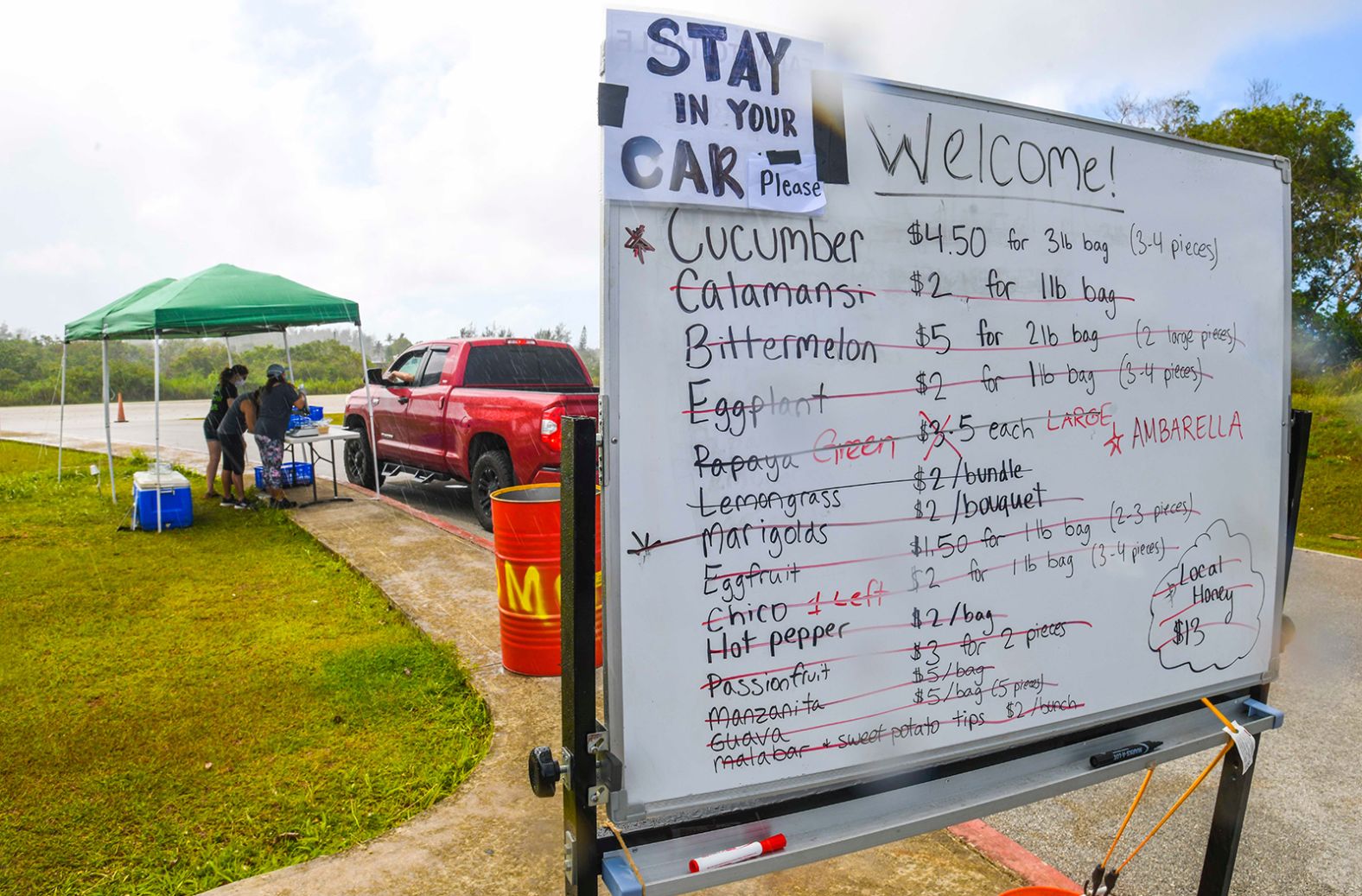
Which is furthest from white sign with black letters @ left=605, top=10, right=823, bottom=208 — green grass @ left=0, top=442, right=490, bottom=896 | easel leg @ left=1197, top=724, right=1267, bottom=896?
green grass @ left=0, top=442, right=490, bottom=896

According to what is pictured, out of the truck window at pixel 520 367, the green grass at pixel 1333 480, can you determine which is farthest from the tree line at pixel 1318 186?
the truck window at pixel 520 367

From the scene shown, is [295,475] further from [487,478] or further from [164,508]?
[487,478]

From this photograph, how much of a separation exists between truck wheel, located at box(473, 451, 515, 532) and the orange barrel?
372cm

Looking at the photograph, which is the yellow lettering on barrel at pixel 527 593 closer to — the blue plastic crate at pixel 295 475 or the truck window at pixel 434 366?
the truck window at pixel 434 366

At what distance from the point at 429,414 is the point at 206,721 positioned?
18.6 ft

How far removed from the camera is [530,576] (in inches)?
182

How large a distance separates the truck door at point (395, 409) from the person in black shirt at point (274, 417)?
1.02m

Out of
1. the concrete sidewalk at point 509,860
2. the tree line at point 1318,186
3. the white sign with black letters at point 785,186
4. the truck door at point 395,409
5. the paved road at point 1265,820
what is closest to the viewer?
the white sign with black letters at point 785,186

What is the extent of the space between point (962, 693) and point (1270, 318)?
153 cm

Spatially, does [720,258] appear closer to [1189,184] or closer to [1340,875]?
[1189,184]

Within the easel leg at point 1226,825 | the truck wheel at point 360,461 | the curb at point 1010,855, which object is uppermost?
the truck wheel at point 360,461

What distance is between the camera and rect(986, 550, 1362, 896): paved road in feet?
10.7

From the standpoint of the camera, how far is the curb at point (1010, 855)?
3152 mm

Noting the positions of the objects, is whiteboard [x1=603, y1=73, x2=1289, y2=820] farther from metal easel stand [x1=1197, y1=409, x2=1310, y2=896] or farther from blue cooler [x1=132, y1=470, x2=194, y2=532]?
blue cooler [x1=132, y1=470, x2=194, y2=532]
